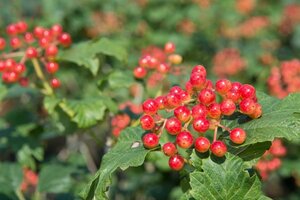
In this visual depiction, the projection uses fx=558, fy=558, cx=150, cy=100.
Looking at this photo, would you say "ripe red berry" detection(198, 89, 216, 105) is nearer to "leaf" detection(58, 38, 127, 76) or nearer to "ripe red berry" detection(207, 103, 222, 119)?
"ripe red berry" detection(207, 103, 222, 119)

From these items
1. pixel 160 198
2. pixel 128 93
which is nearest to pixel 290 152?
pixel 160 198

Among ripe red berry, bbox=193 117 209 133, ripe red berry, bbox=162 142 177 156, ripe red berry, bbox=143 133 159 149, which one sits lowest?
ripe red berry, bbox=162 142 177 156

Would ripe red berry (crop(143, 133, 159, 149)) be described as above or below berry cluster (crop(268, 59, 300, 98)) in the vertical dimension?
above

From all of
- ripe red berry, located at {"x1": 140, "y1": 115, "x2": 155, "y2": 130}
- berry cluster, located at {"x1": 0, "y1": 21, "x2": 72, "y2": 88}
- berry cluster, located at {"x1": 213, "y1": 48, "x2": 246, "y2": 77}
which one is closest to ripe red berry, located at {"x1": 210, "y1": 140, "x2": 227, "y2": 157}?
ripe red berry, located at {"x1": 140, "y1": 115, "x2": 155, "y2": 130}

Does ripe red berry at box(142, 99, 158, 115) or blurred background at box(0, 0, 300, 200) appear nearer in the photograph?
ripe red berry at box(142, 99, 158, 115)

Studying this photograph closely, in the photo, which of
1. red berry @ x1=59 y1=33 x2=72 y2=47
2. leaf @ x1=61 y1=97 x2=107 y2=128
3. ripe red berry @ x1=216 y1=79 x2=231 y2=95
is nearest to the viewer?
ripe red berry @ x1=216 y1=79 x2=231 y2=95

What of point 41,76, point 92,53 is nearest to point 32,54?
point 41,76

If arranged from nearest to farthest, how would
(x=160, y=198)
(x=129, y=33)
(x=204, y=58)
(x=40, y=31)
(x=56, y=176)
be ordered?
(x=40, y=31), (x=56, y=176), (x=160, y=198), (x=204, y=58), (x=129, y=33)

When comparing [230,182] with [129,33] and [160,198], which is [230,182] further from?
[129,33]
